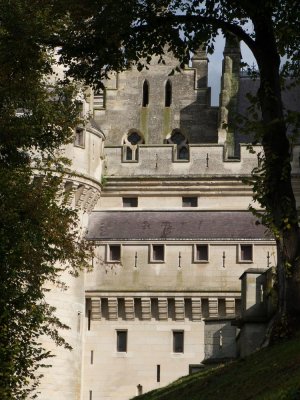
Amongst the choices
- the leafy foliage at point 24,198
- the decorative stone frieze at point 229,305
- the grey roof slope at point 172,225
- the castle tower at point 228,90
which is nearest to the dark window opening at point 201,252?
the grey roof slope at point 172,225

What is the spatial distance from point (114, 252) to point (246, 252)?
3806mm

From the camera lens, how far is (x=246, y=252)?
132 feet

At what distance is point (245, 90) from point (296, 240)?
27831 mm

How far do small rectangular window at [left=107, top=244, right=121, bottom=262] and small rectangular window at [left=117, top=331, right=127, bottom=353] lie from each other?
83.9 inches

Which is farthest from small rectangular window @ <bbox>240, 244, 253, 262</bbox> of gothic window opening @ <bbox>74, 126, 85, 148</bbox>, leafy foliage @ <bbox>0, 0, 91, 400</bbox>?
leafy foliage @ <bbox>0, 0, 91, 400</bbox>

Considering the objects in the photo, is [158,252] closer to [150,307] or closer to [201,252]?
[201,252]

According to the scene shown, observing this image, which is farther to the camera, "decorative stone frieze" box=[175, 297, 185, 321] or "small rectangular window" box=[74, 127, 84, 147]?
"decorative stone frieze" box=[175, 297, 185, 321]

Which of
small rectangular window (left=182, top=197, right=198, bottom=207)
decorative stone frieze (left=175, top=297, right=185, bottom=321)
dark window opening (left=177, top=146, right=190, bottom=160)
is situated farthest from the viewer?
dark window opening (left=177, top=146, right=190, bottom=160)

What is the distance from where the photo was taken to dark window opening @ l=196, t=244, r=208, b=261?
40456mm

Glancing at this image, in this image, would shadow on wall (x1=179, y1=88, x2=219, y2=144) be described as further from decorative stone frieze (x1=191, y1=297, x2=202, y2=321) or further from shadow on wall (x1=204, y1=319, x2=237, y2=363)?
shadow on wall (x1=204, y1=319, x2=237, y2=363)

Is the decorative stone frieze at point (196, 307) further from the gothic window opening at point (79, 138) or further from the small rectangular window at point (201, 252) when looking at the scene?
the gothic window opening at point (79, 138)

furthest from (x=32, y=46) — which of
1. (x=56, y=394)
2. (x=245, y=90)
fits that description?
→ (x=245, y=90)

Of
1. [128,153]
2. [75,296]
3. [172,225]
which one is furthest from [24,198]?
[128,153]

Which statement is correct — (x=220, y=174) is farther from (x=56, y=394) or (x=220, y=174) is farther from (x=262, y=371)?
(x=262, y=371)
